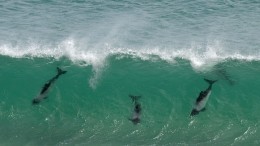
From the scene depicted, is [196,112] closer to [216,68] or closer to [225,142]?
[225,142]

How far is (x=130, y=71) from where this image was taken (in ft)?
119

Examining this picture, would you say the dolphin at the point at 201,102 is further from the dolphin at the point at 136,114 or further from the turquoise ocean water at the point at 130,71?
the dolphin at the point at 136,114

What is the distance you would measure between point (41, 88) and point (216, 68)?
14.0 meters

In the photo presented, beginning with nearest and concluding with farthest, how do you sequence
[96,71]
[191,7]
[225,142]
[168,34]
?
[225,142], [96,71], [168,34], [191,7]

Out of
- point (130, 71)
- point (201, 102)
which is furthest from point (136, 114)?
point (130, 71)

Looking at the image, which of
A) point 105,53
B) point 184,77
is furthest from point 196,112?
point 105,53

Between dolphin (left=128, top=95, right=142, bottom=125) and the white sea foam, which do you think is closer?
dolphin (left=128, top=95, right=142, bottom=125)

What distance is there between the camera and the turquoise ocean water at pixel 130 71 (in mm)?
A: 30609

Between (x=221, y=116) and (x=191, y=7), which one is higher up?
(x=191, y=7)

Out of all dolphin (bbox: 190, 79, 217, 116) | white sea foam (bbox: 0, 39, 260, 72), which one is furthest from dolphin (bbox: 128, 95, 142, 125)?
white sea foam (bbox: 0, 39, 260, 72)

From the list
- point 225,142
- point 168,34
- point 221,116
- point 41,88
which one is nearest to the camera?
point 225,142

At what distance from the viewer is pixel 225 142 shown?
96.2ft

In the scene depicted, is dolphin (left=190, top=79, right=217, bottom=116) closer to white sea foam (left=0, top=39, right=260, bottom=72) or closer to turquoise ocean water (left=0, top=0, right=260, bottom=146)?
turquoise ocean water (left=0, top=0, right=260, bottom=146)

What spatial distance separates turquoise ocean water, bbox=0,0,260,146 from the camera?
30609 millimetres
